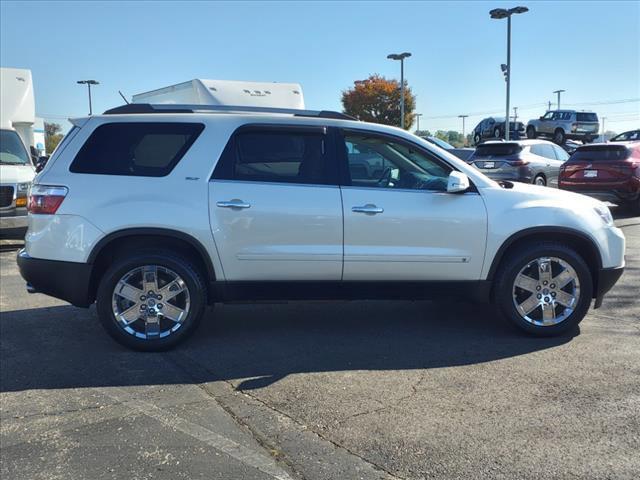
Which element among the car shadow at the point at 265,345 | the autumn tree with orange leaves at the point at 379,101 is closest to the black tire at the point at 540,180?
the car shadow at the point at 265,345

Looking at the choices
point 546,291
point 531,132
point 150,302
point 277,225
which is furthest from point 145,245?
point 531,132

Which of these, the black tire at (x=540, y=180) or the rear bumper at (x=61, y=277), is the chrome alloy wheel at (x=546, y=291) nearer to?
the rear bumper at (x=61, y=277)

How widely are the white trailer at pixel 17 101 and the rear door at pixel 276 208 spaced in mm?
10322

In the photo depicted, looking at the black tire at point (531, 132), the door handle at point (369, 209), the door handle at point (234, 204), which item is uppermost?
the black tire at point (531, 132)

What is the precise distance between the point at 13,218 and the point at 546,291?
8.67m

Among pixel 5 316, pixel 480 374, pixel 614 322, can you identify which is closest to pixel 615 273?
pixel 614 322

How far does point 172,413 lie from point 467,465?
184 centimetres

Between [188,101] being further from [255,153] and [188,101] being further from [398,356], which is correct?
[398,356]

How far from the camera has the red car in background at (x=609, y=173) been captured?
12789mm

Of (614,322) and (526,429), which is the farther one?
(614,322)

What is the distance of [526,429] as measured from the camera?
352 cm

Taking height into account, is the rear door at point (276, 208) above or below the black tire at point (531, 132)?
below

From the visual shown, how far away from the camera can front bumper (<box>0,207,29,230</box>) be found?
32.9ft

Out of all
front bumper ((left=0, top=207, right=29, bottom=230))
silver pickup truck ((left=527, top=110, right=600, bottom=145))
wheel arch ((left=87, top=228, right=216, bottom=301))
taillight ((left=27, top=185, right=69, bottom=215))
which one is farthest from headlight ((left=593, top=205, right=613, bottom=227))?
silver pickup truck ((left=527, top=110, right=600, bottom=145))
